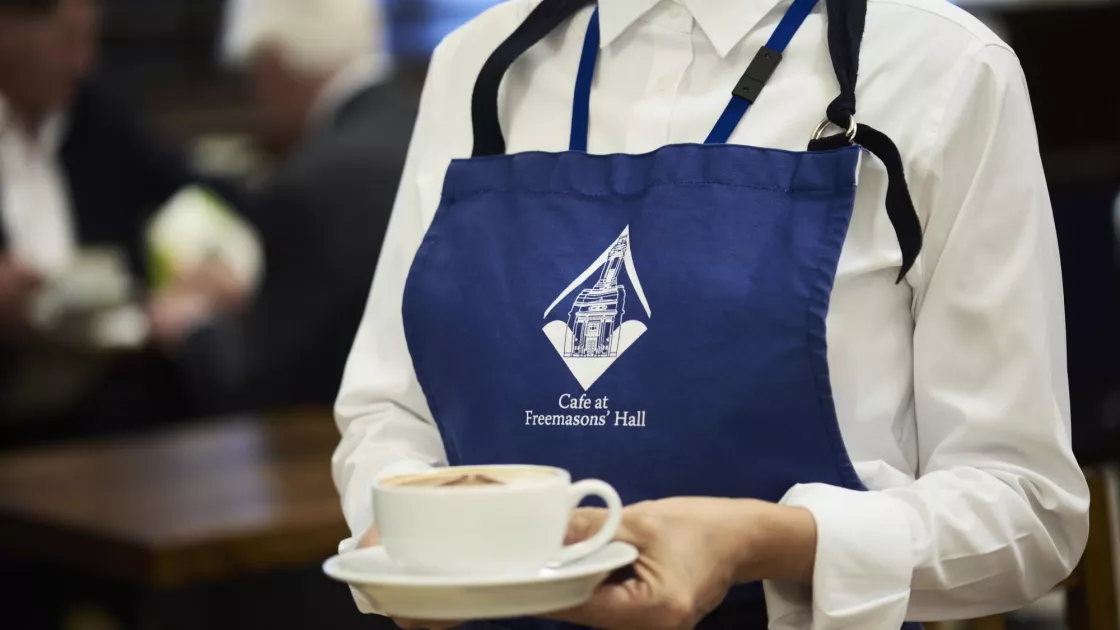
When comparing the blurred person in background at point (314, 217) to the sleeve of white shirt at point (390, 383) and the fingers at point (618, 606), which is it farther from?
the fingers at point (618, 606)

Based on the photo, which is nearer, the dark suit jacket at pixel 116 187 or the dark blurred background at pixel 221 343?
the dark blurred background at pixel 221 343

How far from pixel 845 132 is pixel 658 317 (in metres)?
0.20

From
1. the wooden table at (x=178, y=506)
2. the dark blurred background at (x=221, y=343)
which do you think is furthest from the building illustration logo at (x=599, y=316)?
the wooden table at (x=178, y=506)

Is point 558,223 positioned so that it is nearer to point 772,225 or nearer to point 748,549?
point 772,225

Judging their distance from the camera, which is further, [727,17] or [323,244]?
[323,244]

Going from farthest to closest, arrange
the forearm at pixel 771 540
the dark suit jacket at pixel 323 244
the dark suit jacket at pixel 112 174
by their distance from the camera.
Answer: the dark suit jacket at pixel 112 174
the dark suit jacket at pixel 323 244
the forearm at pixel 771 540

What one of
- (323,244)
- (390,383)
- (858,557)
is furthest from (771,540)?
(323,244)

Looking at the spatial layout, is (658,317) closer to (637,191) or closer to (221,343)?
(637,191)

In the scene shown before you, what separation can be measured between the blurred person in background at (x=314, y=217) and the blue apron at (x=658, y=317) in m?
1.99

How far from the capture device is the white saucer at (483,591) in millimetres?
820

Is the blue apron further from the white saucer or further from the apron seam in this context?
the white saucer

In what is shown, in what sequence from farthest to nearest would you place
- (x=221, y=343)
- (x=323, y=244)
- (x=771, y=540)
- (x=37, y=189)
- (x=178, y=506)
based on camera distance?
(x=221, y=343) < (x=37, y=189) < (x=323, y=244) < (x=178, y=506) < (x=771, y=540)

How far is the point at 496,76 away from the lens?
3.97ft

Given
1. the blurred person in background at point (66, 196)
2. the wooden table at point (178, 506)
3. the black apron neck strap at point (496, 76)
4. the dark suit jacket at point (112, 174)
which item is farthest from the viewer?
the dark suit jacket at point (112, 174)
